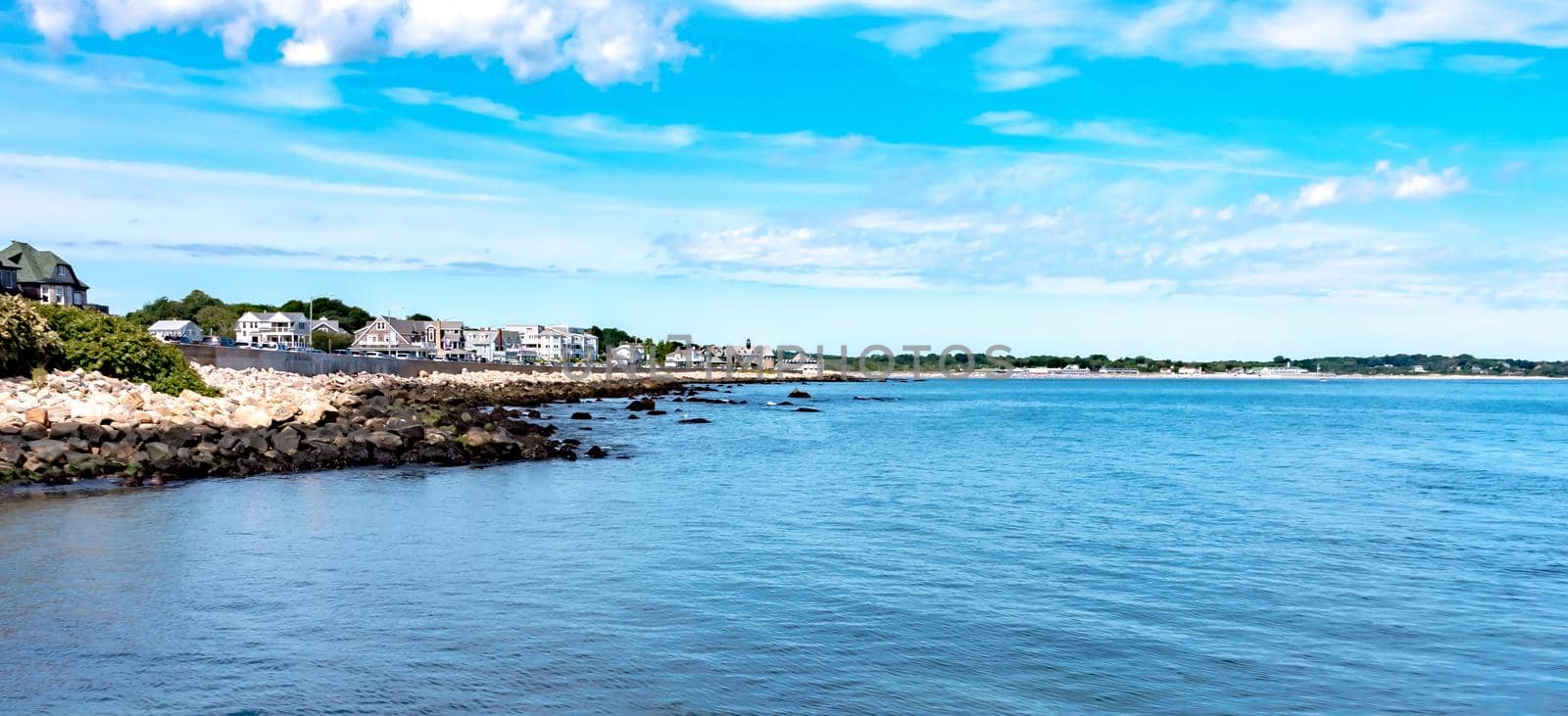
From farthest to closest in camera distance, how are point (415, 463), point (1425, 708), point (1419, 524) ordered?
point (415, 463) < point (1419, 524) < point (1425, 708)

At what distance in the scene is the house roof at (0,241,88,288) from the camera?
78500 millimetres

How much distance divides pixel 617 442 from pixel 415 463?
9676 mm

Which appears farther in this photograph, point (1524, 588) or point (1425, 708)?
point (1524, 588)

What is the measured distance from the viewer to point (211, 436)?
24797 millimetres

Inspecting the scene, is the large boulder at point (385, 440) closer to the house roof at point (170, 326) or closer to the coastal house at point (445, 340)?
the house roof at point (170, 326)

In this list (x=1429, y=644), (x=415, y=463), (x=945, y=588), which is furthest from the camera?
(x=415, y=463)

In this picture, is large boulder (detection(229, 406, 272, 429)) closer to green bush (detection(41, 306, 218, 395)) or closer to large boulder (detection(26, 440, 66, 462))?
large boulder (detection(26, 440, 66, 462))

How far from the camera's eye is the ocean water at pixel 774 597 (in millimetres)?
8836

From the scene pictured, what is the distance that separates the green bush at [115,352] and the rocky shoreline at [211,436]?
1.98m

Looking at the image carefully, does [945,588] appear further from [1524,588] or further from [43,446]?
[43,446]

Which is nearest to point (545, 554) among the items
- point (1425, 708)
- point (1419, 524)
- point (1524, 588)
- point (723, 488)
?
point (723, 488)

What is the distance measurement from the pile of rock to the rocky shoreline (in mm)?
27

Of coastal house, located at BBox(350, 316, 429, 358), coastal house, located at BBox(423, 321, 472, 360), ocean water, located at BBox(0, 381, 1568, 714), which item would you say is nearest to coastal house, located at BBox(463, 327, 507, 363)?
coastal house, located at BBox(423, 321, 472, 360)

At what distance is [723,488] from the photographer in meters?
22.9
